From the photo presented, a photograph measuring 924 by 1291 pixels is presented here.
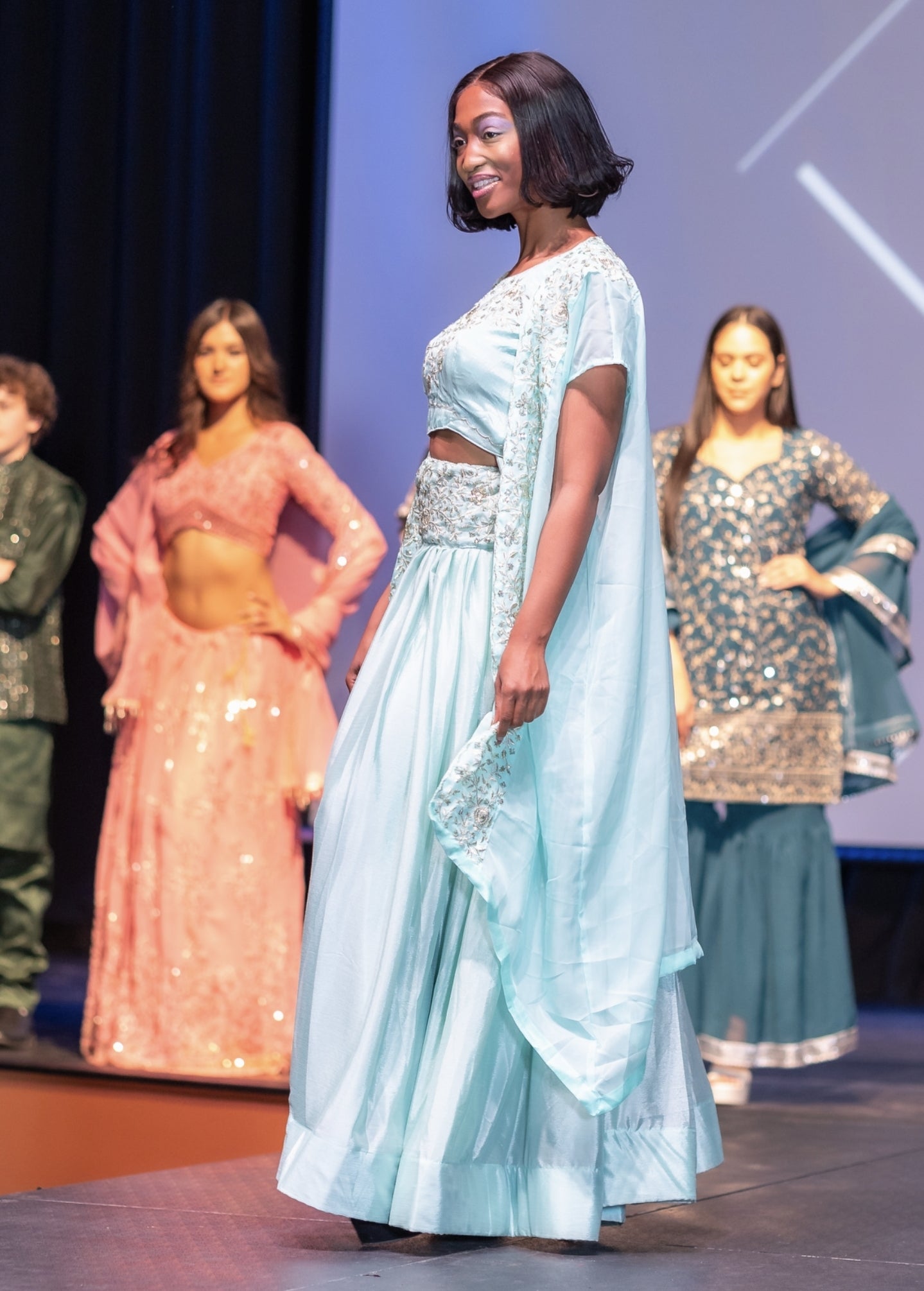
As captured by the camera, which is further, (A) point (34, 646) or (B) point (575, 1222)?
(A) point (34, 646)

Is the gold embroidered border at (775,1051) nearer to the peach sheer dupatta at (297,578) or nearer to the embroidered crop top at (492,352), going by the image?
the peach sheer dupatta at (297,578)

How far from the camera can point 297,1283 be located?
1930mm

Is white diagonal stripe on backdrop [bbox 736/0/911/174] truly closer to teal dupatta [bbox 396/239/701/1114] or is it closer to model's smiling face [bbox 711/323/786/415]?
model's smiling face [bbox 711/323/786/415]

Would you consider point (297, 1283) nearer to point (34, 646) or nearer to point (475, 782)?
point (475, 782)

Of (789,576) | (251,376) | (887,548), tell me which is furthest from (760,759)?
(251,376)

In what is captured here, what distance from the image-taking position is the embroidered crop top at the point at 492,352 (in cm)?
218

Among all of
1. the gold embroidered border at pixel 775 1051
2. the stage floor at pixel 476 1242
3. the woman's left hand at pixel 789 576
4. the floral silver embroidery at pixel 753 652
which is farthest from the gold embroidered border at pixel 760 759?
the stage floor at pixel 476 1242

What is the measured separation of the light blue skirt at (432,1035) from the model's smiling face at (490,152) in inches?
13.1

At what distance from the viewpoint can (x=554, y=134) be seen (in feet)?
7.32

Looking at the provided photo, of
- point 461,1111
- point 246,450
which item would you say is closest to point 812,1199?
point 461,1111

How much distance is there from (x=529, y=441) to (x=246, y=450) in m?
2.08

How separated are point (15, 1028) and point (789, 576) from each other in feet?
6.56

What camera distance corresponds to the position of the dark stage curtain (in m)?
5.19

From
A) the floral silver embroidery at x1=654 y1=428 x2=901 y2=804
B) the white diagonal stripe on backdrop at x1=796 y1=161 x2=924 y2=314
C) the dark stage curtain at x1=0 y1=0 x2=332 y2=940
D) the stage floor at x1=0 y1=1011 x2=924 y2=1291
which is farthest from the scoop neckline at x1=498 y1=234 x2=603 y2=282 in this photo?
the dark stage curtain at x1=0 y1=0 x2=332 y2=940
